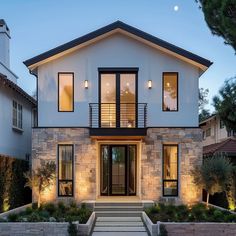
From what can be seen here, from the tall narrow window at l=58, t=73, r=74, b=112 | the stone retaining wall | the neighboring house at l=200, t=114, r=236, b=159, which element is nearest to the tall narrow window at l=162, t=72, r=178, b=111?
the tall narrow window at l=58, t=73, r=74, b=112

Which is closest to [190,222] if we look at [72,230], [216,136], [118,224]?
[118,224]

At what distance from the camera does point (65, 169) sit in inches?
696

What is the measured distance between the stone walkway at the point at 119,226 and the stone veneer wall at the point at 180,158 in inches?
95.2

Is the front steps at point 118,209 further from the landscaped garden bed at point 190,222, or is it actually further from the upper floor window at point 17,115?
the upper floor window at point 17,115

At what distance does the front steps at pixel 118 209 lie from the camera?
15891 millimetres

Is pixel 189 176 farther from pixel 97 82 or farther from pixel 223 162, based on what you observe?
pixel 97 82

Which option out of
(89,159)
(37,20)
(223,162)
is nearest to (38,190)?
(89,159)

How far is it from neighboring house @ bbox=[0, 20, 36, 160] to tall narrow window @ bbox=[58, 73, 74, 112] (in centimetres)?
210

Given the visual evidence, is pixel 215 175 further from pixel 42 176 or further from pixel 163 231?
pixel 42 176

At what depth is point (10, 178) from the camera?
1576 centimetres

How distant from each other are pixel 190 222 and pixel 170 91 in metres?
7.40

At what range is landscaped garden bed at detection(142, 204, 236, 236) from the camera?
11.8 meters

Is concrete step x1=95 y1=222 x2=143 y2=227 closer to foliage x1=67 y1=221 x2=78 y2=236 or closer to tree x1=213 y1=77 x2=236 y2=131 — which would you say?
foliage x1=67 y1=221 x2=78 y2=236

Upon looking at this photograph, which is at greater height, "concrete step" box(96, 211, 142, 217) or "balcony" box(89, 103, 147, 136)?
"balcony" box(89, 103, 147, 136)
